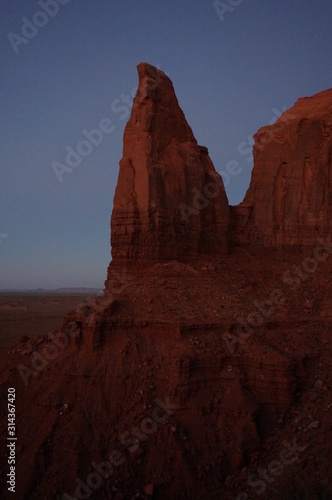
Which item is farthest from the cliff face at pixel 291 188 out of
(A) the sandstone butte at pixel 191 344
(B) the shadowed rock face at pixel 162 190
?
(B) the shadowed rock face at pixel 162 190

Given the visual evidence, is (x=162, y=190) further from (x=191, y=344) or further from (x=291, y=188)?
(x=291, y=188)

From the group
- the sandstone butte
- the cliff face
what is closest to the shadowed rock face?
the sandstone butte

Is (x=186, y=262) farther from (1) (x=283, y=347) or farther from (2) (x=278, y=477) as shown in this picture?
(2) (x=278, y=477)

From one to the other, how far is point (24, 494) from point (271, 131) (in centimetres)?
2392

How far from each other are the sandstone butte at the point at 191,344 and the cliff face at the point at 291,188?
0.08 m

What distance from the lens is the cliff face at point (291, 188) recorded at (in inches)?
1023

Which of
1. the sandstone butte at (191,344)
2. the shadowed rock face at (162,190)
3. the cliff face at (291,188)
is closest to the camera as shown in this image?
the sandstone butte at (191,344)

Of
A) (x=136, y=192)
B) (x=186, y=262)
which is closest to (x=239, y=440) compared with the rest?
(x=186, y=262)

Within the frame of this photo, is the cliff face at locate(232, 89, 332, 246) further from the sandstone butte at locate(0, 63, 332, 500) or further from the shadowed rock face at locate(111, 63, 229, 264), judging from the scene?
the shadowed rock face at locate(111, 63, 229, 264)

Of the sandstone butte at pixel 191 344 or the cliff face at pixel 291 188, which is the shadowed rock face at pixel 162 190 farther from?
the cliff face at pixel 291 188

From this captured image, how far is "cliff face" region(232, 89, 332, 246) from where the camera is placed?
25984mm

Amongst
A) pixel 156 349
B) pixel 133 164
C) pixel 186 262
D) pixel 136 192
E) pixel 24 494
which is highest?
pixel 133 164

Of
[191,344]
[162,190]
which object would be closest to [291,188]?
[162,190]

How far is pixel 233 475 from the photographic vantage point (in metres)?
15.6
